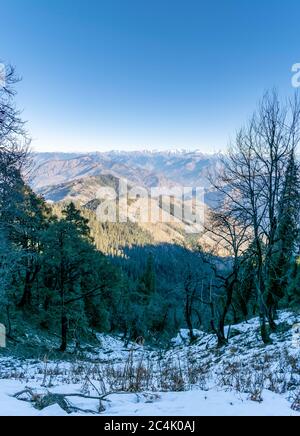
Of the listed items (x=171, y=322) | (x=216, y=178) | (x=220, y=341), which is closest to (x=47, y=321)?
(x=220, y=341)

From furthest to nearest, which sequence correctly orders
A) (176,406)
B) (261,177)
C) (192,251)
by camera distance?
(192,251) < (261,177) < (176,406)

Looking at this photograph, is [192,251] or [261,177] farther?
[192,251]

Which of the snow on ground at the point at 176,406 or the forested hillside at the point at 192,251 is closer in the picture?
the snow on ground at the point at 176,406

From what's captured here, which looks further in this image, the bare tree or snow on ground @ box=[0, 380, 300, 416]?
the bare tree

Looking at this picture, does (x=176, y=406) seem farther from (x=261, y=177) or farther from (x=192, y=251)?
(x=192, y=251)

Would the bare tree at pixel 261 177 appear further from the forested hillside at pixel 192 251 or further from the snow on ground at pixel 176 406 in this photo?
the snow on ground at pixel 176 406

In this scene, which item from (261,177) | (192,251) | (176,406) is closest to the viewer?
(176,406)

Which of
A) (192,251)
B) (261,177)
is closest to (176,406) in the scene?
(261,177)

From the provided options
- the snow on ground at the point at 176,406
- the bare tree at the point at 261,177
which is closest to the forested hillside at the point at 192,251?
the bare tree at the point at 261,177

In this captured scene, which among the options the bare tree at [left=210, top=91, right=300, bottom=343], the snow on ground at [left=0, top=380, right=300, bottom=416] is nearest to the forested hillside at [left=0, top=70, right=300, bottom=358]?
the bare tree at [left=210, top=91, right=300, bottom=343]

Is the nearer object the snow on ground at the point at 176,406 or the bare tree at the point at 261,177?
the snow on ground at the point at 176,406

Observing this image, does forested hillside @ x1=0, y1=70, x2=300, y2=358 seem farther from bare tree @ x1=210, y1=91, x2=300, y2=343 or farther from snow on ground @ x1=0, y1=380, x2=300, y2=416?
snow on ground @ x1=0, y1=380, x2=300, y2=416
